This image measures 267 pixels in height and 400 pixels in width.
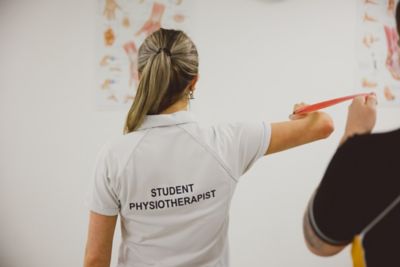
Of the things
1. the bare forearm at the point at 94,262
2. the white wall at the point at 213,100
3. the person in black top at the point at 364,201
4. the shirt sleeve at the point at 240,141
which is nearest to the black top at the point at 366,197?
the person in black top at the point at 364,201

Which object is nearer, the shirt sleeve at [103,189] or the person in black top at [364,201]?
the person in black top at [364,201]

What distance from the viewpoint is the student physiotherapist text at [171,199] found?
857 millimetres

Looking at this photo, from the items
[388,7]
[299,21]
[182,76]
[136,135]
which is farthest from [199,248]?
[388,7]

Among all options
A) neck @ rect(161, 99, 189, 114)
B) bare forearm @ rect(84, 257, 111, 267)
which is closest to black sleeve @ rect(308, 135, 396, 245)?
neck @ rect(161, 99, 189, 114)

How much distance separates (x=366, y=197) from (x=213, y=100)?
1425 mm

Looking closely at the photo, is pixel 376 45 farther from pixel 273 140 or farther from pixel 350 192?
pixel 350 192

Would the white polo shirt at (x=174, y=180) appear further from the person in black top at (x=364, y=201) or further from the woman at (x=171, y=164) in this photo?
the person in black top at (x=364, y=201)

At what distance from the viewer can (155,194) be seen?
0.86m

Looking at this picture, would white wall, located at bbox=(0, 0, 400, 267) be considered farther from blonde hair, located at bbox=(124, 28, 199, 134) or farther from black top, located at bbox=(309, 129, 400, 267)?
black top, located at bbox=(309, 129, 400, 267)

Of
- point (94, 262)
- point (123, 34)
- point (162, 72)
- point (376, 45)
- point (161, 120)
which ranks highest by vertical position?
point (123, 34)

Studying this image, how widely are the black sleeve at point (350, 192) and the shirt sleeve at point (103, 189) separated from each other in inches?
20.3

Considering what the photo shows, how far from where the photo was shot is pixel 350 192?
21.3 inches

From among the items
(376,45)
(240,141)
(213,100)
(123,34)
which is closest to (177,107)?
(240,141)

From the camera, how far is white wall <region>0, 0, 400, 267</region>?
1.88 metres
